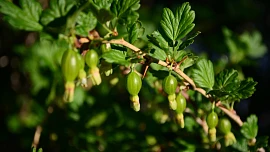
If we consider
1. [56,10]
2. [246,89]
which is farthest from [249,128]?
Answer: [56,10]

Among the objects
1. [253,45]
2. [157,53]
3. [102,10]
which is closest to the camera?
[102,10]

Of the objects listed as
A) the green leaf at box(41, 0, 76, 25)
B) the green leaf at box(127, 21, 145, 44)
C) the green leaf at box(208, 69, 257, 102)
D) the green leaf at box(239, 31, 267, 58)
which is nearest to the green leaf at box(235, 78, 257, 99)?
the green leaf at box(208, 69, 257, 102)

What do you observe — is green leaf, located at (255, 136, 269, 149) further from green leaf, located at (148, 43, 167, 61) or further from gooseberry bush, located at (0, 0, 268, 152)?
green leaf, located at (148, 43, 167, 61)

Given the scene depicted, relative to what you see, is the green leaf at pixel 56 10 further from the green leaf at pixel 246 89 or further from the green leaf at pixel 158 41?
the green leaf at pixel 246 89

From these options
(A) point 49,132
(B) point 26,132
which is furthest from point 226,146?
(B) point 26,132

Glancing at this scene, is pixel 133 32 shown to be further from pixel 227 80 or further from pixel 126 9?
pixel 227 80

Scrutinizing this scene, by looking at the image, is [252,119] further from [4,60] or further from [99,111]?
[4,60]
